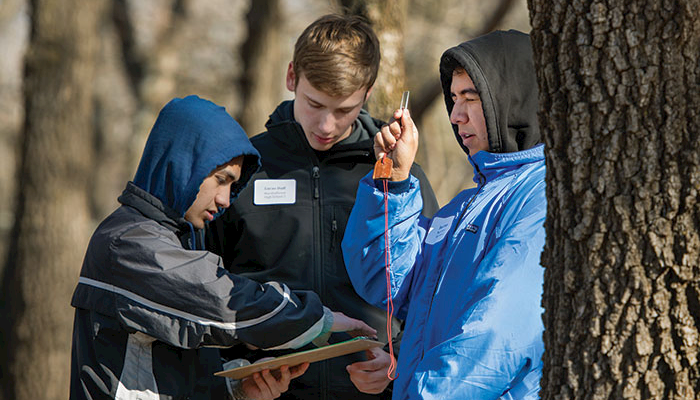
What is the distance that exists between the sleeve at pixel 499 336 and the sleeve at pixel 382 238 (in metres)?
0.52

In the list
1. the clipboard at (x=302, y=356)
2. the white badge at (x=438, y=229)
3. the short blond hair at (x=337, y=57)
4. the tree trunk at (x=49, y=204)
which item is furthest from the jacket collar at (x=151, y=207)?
the tree trunk at (x=49, y=204)

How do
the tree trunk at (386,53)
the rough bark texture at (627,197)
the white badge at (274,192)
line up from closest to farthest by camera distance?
1. the rough bark texture at (627,197)
2. the white badge at (274,192)
3. the tree trunk at (386,53)

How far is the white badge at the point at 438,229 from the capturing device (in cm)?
271

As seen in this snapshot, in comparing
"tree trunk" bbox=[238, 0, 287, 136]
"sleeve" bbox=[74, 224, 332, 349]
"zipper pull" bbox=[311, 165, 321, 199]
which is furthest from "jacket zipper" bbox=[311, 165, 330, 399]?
"tree trunk" bbox=[238, 0, 287, 136]

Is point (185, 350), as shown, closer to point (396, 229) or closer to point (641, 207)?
point (396, 229)

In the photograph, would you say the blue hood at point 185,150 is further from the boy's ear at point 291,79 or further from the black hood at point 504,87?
the black hood at point 504,87

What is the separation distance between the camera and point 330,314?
305cm

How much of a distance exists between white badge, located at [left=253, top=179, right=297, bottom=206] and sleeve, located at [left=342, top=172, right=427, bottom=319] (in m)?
0.68

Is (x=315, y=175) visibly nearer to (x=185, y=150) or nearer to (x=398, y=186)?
(x=185, y=150)

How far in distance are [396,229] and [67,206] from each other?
512 cm

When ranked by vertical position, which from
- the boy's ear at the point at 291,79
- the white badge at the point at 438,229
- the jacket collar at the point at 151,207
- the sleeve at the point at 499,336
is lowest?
the sleeve at the point at 499,336

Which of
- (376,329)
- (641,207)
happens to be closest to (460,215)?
(641,207)

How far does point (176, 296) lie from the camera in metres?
2.70

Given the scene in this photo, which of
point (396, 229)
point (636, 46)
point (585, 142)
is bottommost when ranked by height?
point (396, 229)
